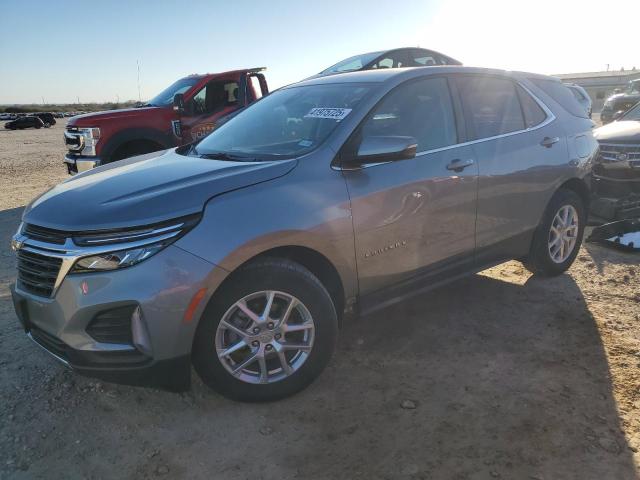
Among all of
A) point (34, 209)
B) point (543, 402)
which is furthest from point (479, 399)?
point (34, 209)

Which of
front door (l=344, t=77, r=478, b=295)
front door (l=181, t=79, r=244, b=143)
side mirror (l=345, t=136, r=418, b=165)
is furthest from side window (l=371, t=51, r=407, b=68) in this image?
side mirror (l=345, t=136, r=418, b=165)

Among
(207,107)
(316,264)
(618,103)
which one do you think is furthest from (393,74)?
(618,103)

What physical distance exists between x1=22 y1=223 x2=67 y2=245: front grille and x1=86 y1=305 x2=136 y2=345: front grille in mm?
427

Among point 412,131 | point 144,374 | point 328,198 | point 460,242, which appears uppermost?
point 412,131

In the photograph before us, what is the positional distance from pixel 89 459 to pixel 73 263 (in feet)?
3.13

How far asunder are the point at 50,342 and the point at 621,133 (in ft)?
23.3

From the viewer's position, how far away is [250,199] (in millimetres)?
2707

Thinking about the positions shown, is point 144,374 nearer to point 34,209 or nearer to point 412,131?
point 34,209

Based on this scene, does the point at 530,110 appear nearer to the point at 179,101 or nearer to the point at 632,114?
the point at 632,114

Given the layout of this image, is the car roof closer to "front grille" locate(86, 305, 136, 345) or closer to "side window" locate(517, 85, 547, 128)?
"side window" locate(517, 85, 547, 128)

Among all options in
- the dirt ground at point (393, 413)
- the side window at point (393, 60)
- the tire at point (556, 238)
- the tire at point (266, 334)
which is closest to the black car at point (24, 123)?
the side window at point (393, 60)

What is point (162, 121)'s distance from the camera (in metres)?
8.38

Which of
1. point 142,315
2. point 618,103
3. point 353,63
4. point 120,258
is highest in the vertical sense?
point 353,63

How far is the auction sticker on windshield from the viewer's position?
128 inches
